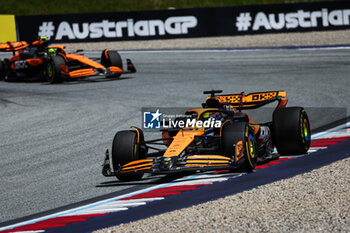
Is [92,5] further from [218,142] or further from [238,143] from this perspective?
[238,143]

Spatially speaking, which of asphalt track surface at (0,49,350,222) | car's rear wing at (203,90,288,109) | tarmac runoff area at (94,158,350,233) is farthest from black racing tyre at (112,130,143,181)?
car's rear wing at (203,90,288,109)

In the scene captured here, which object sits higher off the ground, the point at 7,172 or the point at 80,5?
the point at 80,5

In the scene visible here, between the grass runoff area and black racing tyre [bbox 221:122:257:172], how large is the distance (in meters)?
34.5

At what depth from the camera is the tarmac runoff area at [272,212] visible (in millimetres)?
6172

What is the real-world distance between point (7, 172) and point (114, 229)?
153 inches

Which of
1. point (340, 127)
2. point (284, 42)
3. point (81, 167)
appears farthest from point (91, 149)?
point (284, 42)

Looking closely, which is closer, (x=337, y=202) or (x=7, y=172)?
(x=337, y=202)

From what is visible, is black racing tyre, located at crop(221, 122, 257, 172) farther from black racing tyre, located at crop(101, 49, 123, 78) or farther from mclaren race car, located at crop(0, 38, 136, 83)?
black racing tyre, located at crop(101, 49, 123, 78)

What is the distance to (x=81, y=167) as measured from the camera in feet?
32.6

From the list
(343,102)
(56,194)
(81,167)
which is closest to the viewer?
(56,194)

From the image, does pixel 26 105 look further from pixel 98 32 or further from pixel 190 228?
pixel 98 32

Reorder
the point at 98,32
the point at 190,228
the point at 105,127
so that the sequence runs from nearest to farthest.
Answer: 1. the point at 190,228
2. the point at 105,127
3. the point at 98,32

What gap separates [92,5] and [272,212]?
38559mm

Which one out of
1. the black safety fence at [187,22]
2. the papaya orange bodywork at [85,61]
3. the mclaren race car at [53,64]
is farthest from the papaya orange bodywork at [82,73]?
the black safety fence at [187,22]
